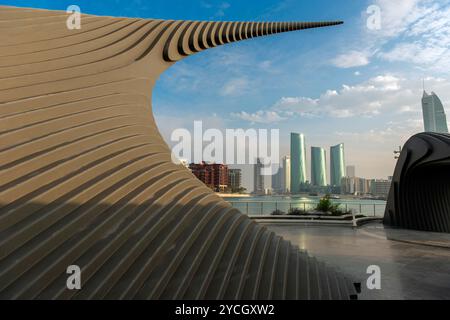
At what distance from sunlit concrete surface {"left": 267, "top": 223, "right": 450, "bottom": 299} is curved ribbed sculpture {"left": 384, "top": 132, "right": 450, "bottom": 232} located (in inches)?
113

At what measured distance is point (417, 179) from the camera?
15008mm

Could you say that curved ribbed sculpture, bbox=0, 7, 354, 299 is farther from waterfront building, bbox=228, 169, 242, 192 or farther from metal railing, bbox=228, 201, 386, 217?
waterfront building, bbox=228, 169, 242, 192

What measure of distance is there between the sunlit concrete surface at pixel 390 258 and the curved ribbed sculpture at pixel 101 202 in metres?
1.98

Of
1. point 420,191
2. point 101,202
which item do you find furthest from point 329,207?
point 101,202

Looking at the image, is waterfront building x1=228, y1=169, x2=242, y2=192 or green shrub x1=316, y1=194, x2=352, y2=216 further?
waterfront building x1=228, y1=169, x2=242, y2=192

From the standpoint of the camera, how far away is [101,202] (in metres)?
3.45

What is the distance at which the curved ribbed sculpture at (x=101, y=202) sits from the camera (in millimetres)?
2809

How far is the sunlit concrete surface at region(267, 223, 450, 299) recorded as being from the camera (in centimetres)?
591

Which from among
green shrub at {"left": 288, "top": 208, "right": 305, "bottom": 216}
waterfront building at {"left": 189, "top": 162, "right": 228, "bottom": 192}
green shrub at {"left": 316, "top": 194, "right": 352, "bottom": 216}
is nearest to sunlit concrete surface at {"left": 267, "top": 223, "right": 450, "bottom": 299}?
green shrub at {"left": 288, "top": 208, "right": 305, "bottom": 216}

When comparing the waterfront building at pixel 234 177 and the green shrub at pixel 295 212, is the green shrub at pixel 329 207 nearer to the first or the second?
the green shrub at pixel 295 212

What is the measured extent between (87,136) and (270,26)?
10568 millimetres

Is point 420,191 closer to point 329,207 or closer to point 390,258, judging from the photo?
point 329,207

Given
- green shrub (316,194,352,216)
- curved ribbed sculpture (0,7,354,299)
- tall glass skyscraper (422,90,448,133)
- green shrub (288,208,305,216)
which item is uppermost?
tall glass skyscraper (422,90,448,133)
